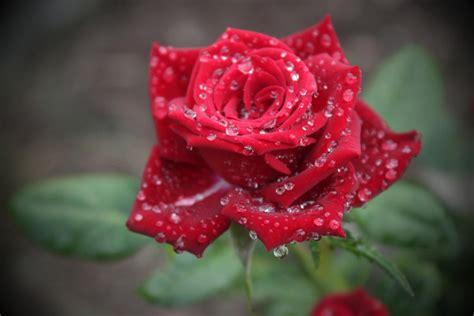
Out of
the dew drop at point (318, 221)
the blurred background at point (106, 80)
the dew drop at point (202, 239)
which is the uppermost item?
the dew drop at point (318, 221)

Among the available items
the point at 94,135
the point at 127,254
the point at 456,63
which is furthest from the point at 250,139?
the point at 456,63

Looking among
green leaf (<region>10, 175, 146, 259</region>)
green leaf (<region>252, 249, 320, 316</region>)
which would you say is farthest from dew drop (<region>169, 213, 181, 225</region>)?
green leaf (<region>252, 249, 320, 316</region>)

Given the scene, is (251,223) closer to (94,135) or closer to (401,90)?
(401,90)

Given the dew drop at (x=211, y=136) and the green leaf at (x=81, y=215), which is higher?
the dew drop at (x=211, y=136)

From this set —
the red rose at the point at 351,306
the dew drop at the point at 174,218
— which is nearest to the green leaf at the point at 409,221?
the red rose at the point at 351,306

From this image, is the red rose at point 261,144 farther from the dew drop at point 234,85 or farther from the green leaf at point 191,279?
the green leaf at point 191,279
